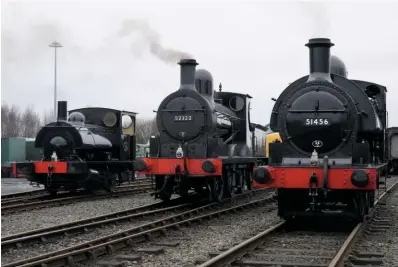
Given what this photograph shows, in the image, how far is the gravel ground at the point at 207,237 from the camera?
24.2ft

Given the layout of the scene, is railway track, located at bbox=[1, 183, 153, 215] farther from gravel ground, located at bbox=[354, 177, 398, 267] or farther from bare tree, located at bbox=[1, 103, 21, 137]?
bare tree, located at bbox=[1, 103, 21, 137]

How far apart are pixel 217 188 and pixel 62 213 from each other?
12.5 ft

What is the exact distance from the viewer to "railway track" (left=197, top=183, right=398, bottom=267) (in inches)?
271

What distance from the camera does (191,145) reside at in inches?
534

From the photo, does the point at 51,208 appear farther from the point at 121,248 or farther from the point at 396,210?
the point at 396,210

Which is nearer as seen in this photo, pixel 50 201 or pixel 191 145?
pixel 191 145

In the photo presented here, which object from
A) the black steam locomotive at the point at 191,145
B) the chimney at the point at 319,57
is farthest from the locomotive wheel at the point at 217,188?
the chimney at the point at 319,57

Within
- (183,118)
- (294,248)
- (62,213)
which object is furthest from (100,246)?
(183,118)

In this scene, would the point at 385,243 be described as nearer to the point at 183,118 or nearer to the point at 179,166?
the point at 179,166

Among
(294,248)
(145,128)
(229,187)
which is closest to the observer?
(294,248)

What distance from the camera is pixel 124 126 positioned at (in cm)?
1869

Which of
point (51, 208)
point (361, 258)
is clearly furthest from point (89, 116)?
point (361, 258)

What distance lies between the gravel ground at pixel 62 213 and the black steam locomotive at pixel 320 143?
4468mm

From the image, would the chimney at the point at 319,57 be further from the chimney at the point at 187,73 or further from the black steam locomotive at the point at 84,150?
the black steam locomotive at the point at 84,150
